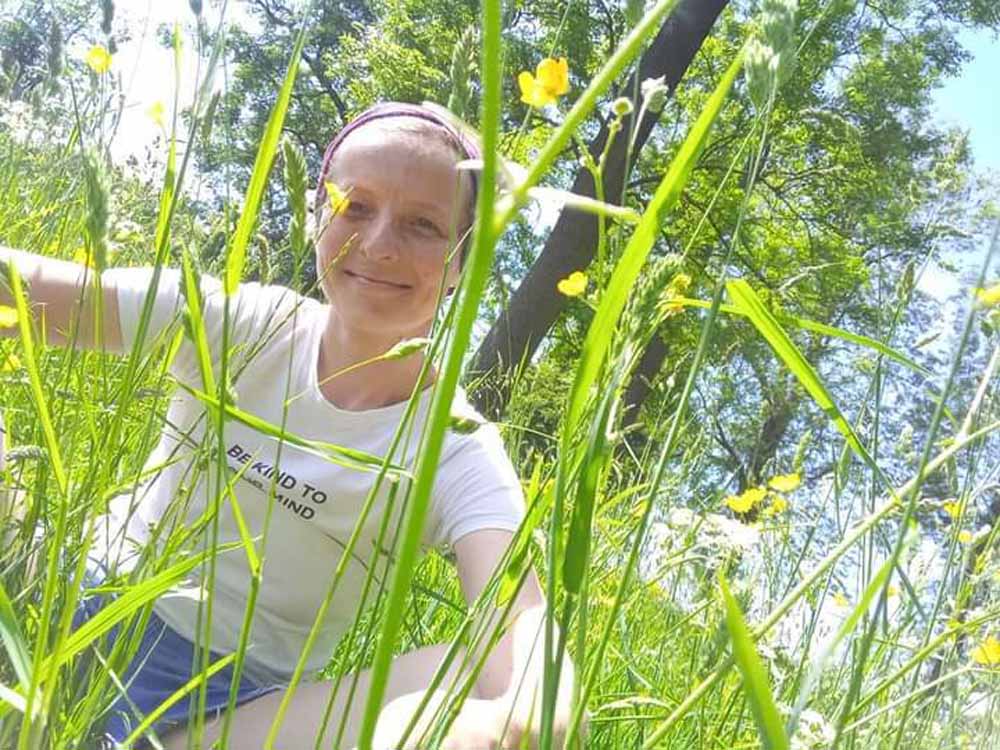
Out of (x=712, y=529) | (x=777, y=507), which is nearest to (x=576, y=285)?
(x=712, y=529)

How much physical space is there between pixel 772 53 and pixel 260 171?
0.18 metres

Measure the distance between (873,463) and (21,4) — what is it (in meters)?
1.15

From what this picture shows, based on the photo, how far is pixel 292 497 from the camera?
113 centimetres

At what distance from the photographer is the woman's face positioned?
1.16 meters

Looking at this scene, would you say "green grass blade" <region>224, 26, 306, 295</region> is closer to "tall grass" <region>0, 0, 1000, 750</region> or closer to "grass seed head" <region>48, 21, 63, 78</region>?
"tall grass" <region>0, 0, 1000, 750</region>

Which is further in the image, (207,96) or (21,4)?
(21,4)

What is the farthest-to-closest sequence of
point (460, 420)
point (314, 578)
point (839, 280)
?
1. point (839, 280)
2. point (314, 578)
3. point (460, 420)

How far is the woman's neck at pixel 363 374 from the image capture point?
4.18ft

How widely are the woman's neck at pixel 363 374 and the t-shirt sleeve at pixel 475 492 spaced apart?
14 centimetres


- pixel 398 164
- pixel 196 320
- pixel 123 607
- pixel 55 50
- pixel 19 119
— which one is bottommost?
pixel 123 607

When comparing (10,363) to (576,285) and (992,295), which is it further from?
(992,295)

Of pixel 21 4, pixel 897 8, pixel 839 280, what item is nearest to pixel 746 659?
pixel 21 4

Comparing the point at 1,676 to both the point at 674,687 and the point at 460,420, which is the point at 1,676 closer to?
the point at 460,420

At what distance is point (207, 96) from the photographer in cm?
44
